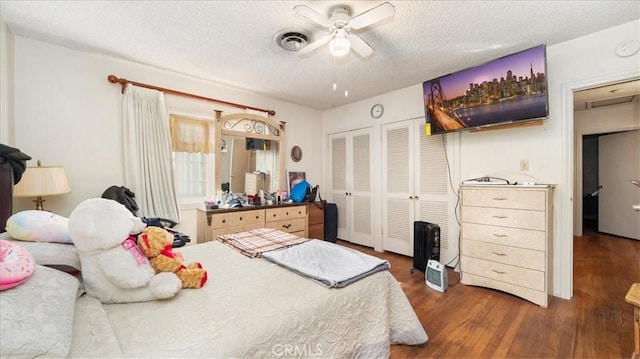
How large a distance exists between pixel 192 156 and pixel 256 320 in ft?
9.16

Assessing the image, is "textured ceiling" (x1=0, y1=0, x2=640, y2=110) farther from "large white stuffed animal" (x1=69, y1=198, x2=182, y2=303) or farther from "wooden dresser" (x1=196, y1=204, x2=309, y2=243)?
"wooden dresser" (x1=196, y1=204, x2=309, y2=243)

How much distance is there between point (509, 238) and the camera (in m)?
2.38

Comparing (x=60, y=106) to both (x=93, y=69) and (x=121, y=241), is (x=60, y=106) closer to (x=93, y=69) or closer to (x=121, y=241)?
(x=93, y=69)

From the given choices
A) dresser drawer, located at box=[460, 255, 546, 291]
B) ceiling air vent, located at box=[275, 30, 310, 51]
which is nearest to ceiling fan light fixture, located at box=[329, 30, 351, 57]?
ceiling air vent, located at box=[275, 30, 310, 51]

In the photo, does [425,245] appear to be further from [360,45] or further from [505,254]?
[360,45]

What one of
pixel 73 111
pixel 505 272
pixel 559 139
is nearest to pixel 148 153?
pixel 73 111

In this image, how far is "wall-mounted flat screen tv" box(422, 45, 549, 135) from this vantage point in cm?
220

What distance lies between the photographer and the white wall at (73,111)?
2.25 metres

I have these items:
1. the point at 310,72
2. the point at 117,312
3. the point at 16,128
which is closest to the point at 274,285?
the point at 117,312

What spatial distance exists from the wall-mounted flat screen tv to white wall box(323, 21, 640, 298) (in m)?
0.33

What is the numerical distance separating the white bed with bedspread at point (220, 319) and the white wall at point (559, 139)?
6.27 ft

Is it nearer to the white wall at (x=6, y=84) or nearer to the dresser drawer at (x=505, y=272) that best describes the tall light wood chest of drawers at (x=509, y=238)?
the dresser drawer at (x=505, y=272)

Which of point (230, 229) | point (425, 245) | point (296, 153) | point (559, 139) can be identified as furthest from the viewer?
point (296, 153)

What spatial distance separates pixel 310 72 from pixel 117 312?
108 inches
